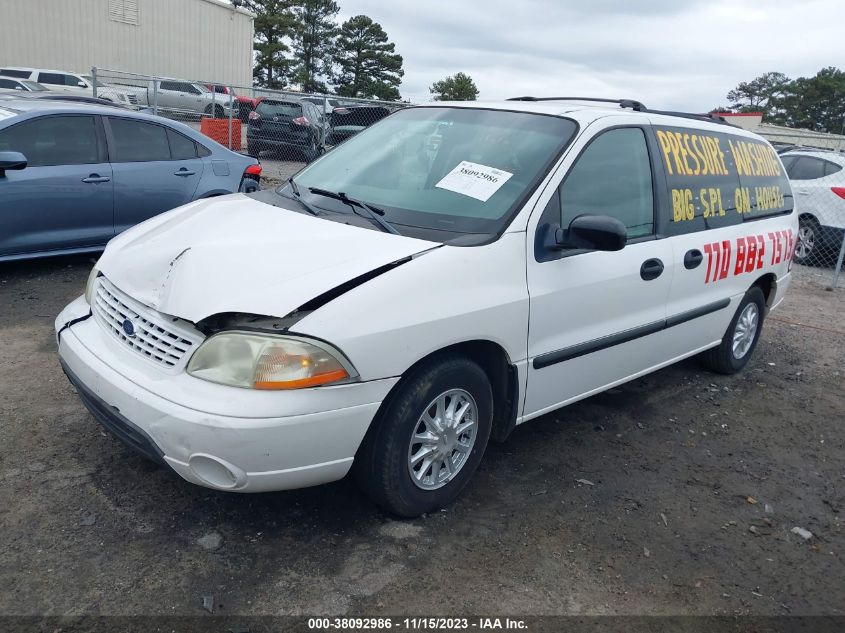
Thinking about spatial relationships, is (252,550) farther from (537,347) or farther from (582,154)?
(582,154)

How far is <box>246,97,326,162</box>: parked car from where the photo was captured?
45.2ft

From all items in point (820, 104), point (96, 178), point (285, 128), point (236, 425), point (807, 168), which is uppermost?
point (820, 104)

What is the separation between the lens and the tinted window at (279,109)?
583 inches

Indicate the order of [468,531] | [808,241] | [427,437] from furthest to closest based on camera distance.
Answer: [808,241] < [468,531] < [427,437]

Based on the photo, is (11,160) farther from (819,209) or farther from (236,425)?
(819,209)

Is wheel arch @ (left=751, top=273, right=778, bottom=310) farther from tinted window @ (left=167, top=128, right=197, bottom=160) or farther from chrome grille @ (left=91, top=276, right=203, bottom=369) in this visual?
tinted window @ (left=167, top=128, right=197, bottom=160)

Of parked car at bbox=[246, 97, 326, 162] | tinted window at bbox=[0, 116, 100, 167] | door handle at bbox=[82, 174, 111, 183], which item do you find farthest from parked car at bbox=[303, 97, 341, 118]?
door handle at bbox=[82, 174, 111, 183]

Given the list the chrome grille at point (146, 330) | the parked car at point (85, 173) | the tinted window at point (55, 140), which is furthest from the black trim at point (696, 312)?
the tinted window at point (55, 140)

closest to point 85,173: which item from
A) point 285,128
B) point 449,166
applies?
point 449,166

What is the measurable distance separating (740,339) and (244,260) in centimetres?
408

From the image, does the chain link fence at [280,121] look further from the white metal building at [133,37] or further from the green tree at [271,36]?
the green tree at [271,36]

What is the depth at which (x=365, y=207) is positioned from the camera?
3430mm

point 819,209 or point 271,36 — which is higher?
point 271,36

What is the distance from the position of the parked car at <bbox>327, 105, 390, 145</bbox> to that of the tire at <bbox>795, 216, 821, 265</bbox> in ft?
23.6
